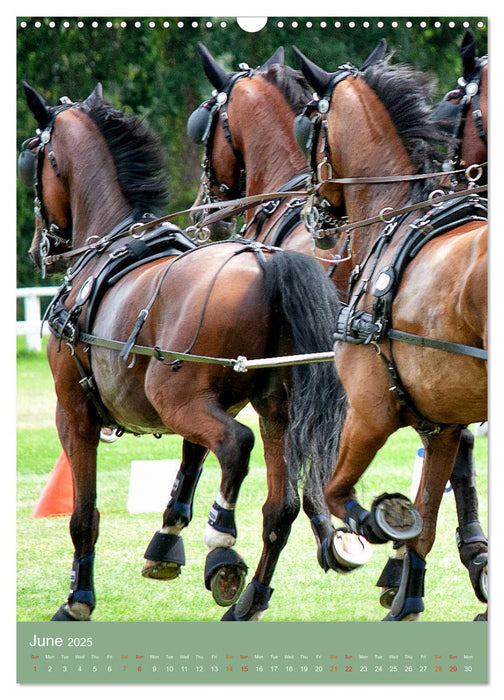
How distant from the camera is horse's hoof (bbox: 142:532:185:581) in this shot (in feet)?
17.0

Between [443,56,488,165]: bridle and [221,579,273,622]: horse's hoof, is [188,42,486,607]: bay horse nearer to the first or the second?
[443,56,488,165]: bridle

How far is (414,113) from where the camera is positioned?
406 centimetres

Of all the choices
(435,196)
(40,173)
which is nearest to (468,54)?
(435,196)

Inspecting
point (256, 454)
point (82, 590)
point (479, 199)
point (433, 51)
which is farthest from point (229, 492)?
point (256, 454)

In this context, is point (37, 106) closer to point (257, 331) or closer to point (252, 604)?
point (257, 331)

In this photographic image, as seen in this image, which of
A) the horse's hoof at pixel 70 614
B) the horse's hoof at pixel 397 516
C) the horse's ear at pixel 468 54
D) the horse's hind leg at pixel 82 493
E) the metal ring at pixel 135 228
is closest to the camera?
the horse's hoof at pixel 397 516

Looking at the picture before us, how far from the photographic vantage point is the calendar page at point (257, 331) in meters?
3.61

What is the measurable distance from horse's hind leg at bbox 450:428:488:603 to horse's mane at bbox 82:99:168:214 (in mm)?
2016

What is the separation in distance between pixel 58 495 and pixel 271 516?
272 centimetres

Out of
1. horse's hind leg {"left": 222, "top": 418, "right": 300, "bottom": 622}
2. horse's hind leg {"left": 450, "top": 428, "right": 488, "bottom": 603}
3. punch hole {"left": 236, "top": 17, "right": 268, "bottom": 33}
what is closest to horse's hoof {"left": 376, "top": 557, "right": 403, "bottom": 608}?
horse's hind leg {"left": 450, "top": 428, "right": 488, "bottom": 603}

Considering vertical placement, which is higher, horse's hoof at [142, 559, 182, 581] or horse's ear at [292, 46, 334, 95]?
horse's ear at [292, 46, 334, 95]

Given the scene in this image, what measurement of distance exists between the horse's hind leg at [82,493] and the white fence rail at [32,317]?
44 centimetres

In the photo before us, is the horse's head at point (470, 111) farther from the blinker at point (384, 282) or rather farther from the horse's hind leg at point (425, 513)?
the horse's hind leg at point (425, 513)

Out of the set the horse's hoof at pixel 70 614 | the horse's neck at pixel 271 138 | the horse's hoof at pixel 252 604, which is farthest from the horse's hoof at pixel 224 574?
the horse's neck at pixel 271 138
